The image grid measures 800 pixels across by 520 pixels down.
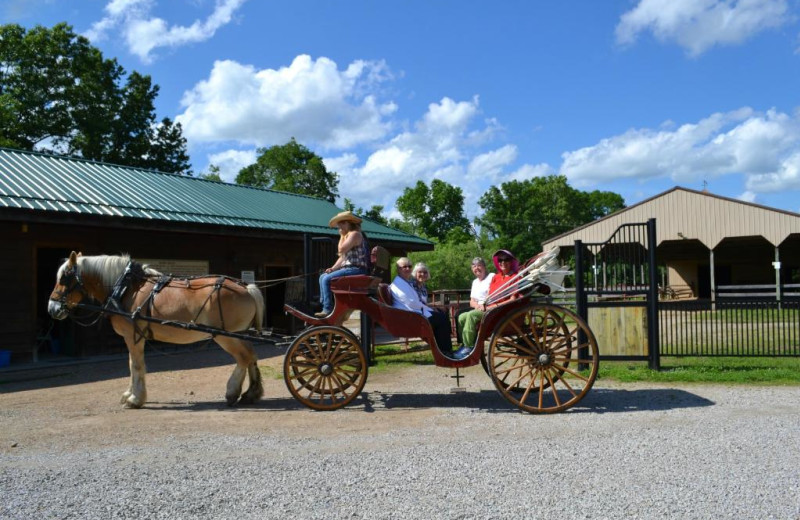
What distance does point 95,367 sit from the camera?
10.9m

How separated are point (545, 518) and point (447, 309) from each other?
158 inches

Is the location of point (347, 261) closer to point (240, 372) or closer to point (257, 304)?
point (257, 304)

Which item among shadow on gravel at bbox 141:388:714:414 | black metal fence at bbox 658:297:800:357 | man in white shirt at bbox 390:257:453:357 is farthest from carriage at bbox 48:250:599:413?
black metal fence at bbox 658:297:800:357

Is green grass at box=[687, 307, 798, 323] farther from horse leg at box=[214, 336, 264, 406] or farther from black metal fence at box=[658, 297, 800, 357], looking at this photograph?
horse leg at box=[214, 336, 264, 406]

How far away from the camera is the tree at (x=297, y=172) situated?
45625 millimetres

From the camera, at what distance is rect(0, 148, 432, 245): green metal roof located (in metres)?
11.3

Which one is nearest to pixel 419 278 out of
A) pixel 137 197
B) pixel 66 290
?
pixel 66 290

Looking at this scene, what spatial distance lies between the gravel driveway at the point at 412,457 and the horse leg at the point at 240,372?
201 millimetres

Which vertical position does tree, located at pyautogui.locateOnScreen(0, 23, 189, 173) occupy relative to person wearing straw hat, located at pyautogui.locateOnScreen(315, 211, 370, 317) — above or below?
above

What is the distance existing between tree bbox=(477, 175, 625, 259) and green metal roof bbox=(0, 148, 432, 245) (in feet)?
141

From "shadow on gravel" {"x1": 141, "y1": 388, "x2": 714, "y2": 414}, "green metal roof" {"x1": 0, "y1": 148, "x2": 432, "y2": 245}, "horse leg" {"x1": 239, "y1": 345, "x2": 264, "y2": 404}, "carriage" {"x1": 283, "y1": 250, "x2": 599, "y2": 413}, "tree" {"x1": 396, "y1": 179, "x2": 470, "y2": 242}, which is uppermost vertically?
"tree" {"x1": 396, "y1": 179, "x2": 470, "y2": 242}

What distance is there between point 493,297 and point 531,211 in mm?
55752

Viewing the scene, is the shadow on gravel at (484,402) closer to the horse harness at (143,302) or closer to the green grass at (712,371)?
the green grass at (712,371)

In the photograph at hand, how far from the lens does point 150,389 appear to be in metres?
8.64
